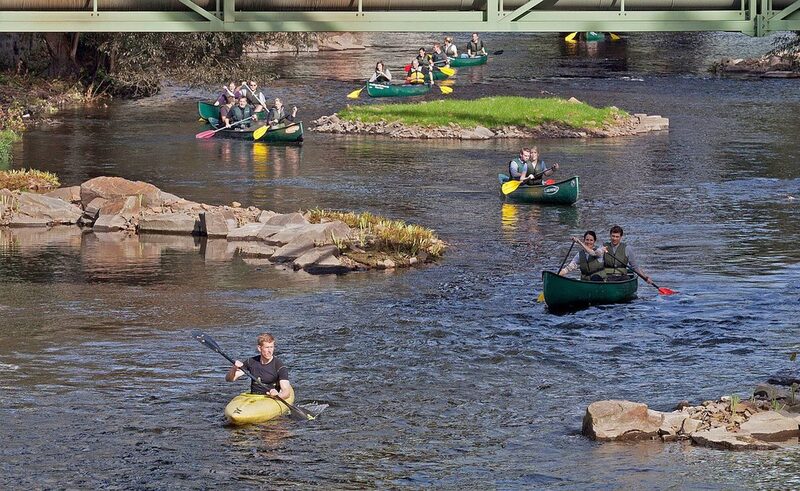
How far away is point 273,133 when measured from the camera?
47781mm

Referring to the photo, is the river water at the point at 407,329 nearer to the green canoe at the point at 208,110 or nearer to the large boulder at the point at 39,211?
the large boulder at the point at 39,211

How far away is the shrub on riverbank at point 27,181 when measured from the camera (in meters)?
35.8

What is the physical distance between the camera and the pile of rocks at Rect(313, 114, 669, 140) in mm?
49469

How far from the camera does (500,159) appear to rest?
1750 inches

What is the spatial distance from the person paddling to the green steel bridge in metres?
4.54

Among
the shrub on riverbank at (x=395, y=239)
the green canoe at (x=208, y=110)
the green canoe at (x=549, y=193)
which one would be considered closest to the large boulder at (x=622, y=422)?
the shrub on riverbank at (x=395, y=239)

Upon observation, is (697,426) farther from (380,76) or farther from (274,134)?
(380,76)

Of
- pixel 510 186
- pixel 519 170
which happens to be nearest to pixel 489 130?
pixel 519 170

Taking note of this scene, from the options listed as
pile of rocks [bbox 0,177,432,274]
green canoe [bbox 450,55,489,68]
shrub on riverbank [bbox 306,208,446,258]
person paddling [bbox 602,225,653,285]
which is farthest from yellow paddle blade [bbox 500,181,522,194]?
green canoe [bbox 450,55,489,68]

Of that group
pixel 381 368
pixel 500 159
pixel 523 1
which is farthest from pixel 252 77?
pixel 381 368

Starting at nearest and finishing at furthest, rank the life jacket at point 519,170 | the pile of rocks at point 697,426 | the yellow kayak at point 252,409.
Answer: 1. the pile of rocks at point 697,426
2. the yellow kayak at point 252,409
3. the life jacket at point 519,170

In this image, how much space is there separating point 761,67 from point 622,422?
181ft

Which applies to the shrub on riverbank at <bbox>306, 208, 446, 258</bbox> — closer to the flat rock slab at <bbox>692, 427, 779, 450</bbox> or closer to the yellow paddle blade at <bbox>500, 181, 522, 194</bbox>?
the yellow paddle blade at <bbox>500, 181, 522, 194</bbox>

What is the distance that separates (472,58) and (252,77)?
21479 millimetres
